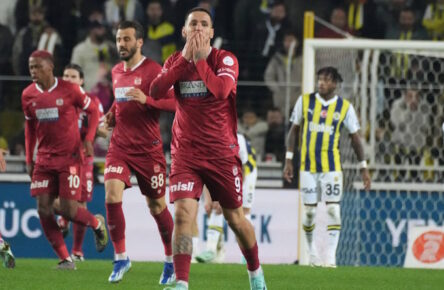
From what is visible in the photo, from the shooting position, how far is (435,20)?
56.7ft

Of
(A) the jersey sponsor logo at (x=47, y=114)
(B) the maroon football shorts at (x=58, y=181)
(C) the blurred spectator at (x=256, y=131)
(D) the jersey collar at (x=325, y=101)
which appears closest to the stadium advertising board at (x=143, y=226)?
(C) the blurred spectator at (x=256, y=131)

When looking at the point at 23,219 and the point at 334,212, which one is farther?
the point at 23,219

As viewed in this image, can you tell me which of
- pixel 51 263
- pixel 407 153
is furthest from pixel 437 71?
pixel 51 263

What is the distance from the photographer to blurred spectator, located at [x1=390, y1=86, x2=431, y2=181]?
49.2 ft

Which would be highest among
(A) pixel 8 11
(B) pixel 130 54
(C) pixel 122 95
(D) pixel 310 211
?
(A) pixel 8 11

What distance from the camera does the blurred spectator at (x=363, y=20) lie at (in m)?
17.4

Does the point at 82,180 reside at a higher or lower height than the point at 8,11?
lower

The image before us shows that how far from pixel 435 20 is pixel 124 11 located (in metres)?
4.75

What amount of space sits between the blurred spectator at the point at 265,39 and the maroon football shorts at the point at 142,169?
7082mm

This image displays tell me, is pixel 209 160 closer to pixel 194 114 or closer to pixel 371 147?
pixel 194 114

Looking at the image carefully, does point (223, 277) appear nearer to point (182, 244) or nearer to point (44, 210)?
point (44, 210)

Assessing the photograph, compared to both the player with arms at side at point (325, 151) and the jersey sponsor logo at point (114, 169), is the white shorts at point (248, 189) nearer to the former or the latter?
the player with arms at side at point (325, 151)

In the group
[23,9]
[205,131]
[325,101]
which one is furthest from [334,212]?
[23,9]

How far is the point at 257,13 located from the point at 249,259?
986 cm
